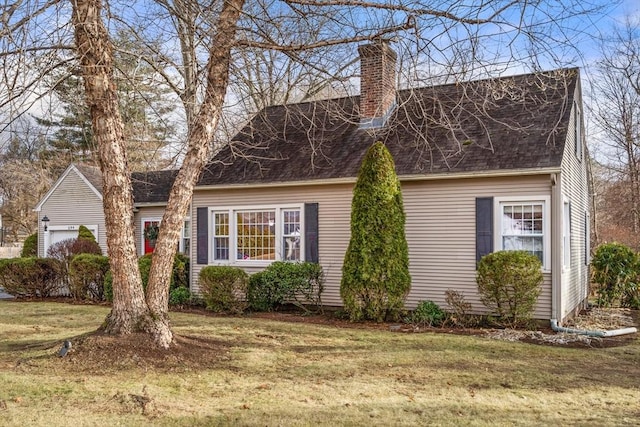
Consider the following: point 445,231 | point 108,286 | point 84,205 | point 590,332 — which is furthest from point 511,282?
point 84,205

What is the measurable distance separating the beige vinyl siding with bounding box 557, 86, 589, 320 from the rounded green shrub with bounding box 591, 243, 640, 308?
1.30ft

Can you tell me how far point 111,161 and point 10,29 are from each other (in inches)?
69.3

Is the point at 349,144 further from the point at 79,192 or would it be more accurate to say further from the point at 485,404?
the point at 79,192

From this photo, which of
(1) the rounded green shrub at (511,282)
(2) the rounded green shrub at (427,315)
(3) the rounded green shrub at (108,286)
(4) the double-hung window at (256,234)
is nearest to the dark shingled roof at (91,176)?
(3) the rounded green shrub at (108,286)

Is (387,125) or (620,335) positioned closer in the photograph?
(620,335)

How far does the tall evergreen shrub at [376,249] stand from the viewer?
9617mm

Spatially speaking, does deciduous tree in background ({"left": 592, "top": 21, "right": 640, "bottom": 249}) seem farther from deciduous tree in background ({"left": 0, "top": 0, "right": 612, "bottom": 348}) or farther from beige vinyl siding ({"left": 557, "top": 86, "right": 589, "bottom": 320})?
deciduous tree in background ({"left": 0, "top": 0, "right": 612, "bottom": 348})

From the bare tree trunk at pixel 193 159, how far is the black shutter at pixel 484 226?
5.12 m

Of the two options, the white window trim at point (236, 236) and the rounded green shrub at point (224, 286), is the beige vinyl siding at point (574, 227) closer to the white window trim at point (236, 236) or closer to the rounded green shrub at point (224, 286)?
the white window trim at point (236, 236)

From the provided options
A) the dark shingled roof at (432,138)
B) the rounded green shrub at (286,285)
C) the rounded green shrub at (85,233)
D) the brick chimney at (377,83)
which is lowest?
the rounded green shrub at (286,285)

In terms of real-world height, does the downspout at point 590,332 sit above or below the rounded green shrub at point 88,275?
below

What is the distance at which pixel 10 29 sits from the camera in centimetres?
593

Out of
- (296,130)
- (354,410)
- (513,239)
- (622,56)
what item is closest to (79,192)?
(296,130)

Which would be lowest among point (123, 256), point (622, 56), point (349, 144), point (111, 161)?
point (123, 256)
